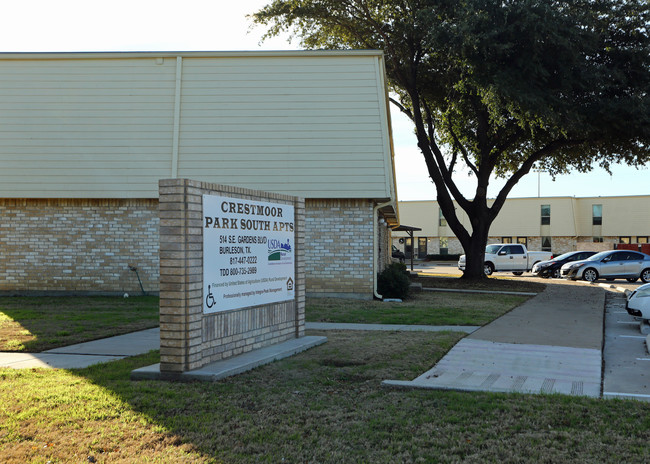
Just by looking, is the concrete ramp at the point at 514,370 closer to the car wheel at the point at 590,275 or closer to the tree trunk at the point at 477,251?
the tree trunk at the point at 477,251

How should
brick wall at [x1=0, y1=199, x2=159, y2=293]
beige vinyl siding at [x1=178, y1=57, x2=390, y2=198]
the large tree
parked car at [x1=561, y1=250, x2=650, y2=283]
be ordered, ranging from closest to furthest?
A: beige vinyl siding at [x1=178, y1=57, x2=390, y2=198]
brick wall at [x1=0, y1=199, x2=159, y2=293]
the large tree
parked car at [x1=561, y1=250, x2=650, y2=283]

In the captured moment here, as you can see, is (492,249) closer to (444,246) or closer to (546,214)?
(546,214)

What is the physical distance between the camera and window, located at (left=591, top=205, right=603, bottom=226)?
59.3m

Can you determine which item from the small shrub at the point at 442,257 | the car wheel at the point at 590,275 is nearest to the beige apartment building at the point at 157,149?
the car wheel at the point at 590,275

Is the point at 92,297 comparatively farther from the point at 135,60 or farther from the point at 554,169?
the point at 554,169

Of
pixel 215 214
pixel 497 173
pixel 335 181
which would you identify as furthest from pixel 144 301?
pixel 497 173

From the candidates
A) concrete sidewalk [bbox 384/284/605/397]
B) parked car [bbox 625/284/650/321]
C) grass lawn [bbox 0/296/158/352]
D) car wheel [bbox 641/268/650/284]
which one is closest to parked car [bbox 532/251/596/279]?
car wheel [bbox 641/268/650/284]

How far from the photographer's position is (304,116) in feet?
60.5

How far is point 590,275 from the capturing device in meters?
31.7

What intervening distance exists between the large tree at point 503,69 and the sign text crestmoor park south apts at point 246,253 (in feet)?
44.2

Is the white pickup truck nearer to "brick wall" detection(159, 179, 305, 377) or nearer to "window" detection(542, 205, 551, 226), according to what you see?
"window" detection(542, 205, 551, 226)

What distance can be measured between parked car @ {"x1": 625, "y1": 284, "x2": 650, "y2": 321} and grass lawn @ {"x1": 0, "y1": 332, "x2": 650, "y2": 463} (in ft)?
25.6

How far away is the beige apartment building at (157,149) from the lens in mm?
18234

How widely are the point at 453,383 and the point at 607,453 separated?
2.54m
